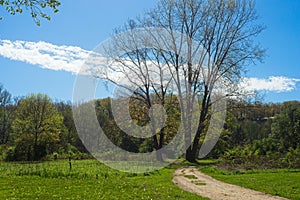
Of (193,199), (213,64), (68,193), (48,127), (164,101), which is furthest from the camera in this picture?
(48,127)

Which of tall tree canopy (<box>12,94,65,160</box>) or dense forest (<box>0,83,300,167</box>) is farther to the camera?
tall tree canopy (<box>12,94,65,160</box>)

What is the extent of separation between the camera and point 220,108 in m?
30.1

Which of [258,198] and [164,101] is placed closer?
[258,198]

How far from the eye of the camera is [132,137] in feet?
123

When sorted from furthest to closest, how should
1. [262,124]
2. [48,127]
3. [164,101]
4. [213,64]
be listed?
1. [262,124]
2. [48,127]
3. [164,101]
4. [213,64]

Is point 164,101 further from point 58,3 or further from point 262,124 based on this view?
point 262,124

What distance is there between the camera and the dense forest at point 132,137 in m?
27.0

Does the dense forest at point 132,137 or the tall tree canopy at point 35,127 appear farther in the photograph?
the tall tree canopy at point 35,127

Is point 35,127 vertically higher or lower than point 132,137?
higher

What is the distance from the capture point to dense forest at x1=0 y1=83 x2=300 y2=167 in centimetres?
2699

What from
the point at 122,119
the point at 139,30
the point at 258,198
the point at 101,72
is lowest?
the point at 258,198

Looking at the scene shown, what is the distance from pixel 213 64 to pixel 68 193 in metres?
21.7

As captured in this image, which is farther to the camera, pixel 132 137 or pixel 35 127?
pixel 35 127

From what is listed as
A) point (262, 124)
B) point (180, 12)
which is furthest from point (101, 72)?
point (262, 124)
